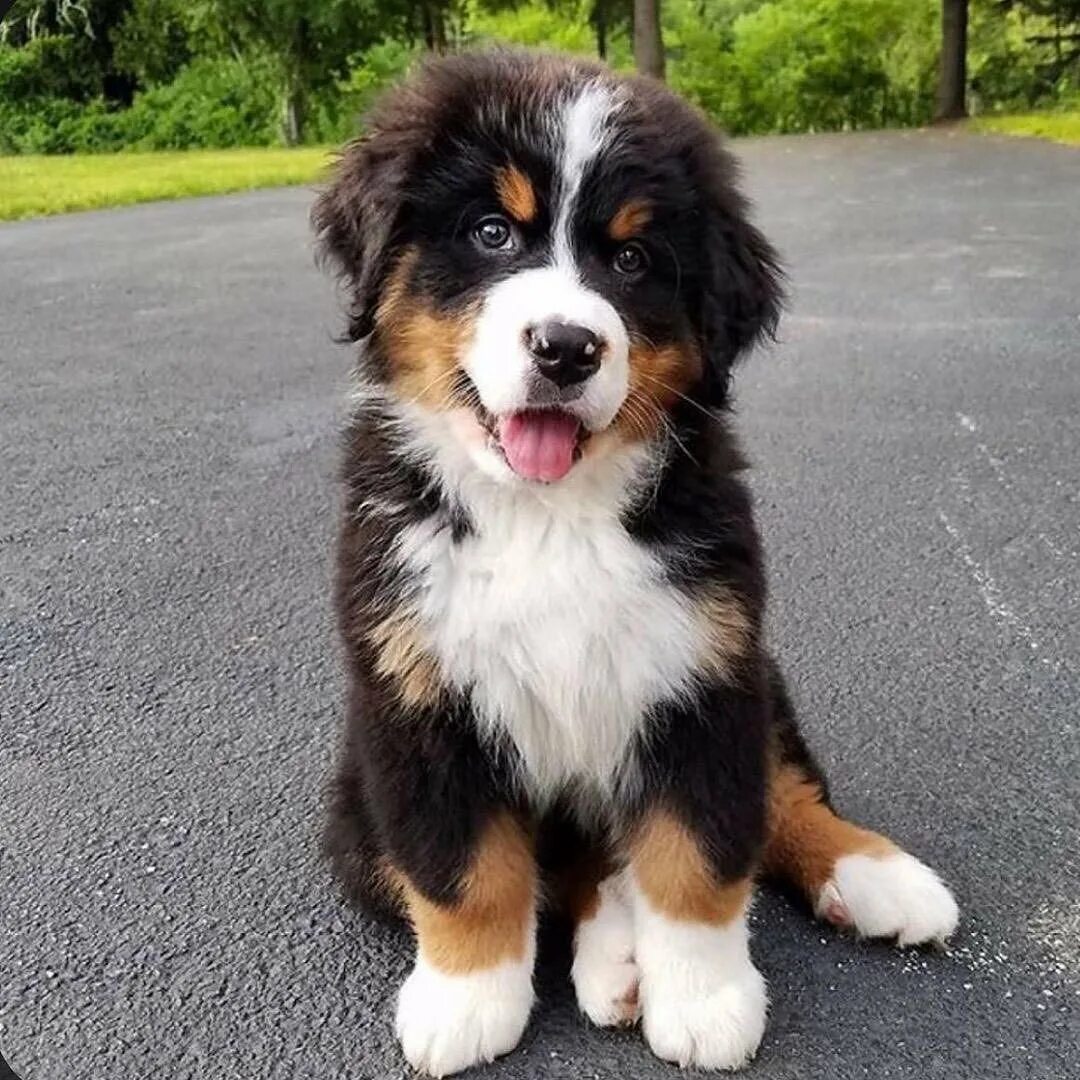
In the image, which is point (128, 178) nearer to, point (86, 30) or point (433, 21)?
point (86, 30)

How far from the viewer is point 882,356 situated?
23.0ft

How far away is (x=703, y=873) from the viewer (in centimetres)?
226

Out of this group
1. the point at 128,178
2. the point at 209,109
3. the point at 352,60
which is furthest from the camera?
the point at 352,60

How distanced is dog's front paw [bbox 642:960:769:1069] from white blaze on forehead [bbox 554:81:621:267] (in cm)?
122

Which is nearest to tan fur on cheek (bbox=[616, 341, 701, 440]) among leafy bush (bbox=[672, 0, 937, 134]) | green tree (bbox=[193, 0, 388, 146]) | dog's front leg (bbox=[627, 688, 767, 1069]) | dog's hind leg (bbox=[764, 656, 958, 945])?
dog's front leg (bbox=[627, 688, 767, 1069])

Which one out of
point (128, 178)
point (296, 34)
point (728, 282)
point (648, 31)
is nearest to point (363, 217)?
point (728, 282)

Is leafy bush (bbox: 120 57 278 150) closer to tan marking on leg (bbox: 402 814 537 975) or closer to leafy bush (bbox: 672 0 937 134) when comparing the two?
leafy bush (bbox: 672 0 937 134)

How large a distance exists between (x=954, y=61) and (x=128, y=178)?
17.4 m

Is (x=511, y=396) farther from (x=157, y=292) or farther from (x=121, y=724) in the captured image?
(x=157, y=292)

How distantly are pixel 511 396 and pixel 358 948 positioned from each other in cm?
109

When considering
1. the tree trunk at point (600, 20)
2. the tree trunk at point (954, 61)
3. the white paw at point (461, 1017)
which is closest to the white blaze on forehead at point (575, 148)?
the white paw at point (461, 1017)

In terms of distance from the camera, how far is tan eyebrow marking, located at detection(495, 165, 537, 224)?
2236 mm

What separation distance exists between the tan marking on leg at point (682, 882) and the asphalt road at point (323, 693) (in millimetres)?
251

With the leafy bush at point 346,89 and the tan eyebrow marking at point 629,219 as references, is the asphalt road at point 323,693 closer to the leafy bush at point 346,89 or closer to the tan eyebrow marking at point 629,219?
the tan eyebrow marking at point 629,219
